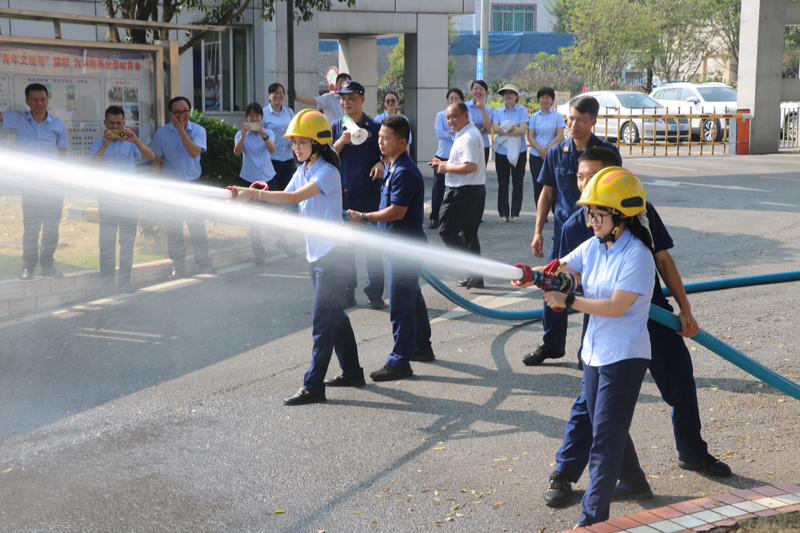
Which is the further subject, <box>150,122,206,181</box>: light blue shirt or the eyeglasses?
<box>150,122,206,181</box>: light blue shirt

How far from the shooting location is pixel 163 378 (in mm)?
5520

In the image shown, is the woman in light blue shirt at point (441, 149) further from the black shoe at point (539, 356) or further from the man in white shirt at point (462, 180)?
the black shoe at point (539, 356)

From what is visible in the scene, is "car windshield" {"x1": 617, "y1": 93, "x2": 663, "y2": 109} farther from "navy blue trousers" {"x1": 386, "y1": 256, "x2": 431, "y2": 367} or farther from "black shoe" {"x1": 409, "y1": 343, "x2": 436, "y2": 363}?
"navy blue trousers" {"x1": 386, "y1": 256, "x2": 431, "y2": 367}

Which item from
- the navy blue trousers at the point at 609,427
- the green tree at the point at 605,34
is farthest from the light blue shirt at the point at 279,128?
the green tree at the point at 605,34

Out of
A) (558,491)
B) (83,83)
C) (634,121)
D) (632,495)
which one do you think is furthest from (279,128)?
(634,121)

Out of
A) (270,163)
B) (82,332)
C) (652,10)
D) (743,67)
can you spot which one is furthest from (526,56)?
(82,332)

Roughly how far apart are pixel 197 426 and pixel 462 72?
55109 millimetres

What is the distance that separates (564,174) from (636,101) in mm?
22641

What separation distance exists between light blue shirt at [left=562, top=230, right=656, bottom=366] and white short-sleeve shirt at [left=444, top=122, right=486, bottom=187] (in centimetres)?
414

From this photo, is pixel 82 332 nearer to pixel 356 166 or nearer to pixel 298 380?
pixel 298 380

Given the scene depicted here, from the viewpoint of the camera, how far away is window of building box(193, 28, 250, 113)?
16.7 meters

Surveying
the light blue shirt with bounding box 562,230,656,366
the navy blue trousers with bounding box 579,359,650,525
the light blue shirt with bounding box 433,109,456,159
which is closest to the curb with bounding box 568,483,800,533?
the navy blue trousers with bounding box 579,359,650,525

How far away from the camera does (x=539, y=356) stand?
19.0 feet

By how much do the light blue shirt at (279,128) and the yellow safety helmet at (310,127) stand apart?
15.9 ft
